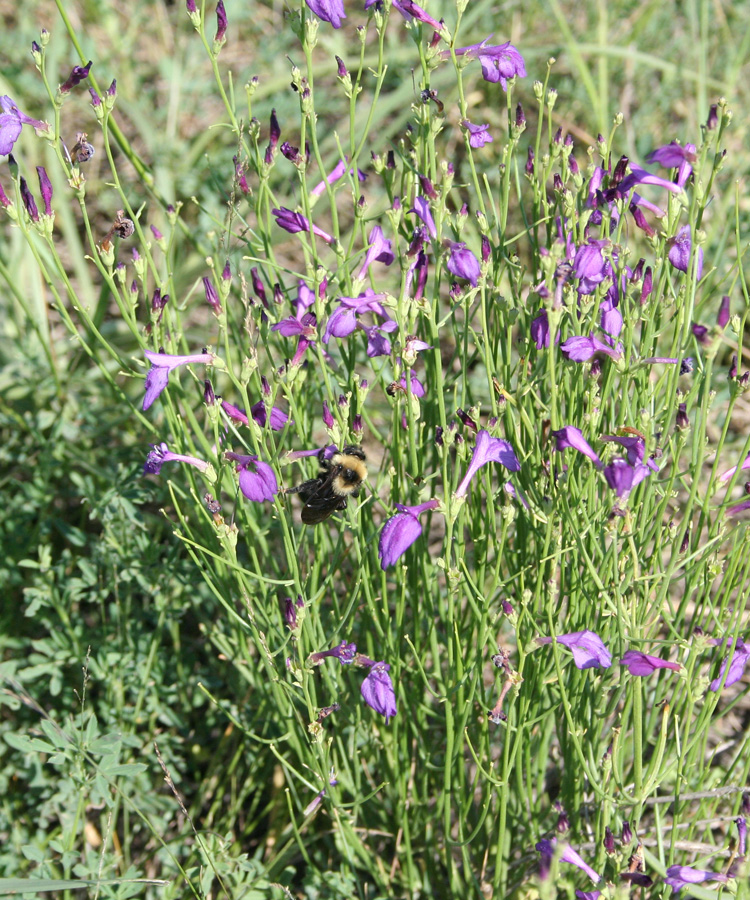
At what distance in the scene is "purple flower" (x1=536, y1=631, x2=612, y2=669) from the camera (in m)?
1.52

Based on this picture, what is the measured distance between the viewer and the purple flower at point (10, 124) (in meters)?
1.67

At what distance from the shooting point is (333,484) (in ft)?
5.41

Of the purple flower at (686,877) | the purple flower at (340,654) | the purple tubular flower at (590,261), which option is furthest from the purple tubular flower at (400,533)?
the purple flower at (686,877)

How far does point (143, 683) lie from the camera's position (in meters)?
2.29

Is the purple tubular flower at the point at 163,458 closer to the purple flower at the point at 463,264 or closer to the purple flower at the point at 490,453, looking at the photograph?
the purple flower at the point at 490,453

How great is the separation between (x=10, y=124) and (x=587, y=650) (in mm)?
1493

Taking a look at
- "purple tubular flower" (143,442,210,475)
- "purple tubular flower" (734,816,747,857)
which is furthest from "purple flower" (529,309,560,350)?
"purple tubular flower" (734,816,747,857)

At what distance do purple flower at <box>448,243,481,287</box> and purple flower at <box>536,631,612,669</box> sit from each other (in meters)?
0.67

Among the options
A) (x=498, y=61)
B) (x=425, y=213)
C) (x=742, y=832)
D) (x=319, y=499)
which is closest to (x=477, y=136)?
(x=498, y=61)

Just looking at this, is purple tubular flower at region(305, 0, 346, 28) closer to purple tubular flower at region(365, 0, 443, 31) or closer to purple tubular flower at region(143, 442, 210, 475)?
purple tubular flower at region(365, 0, 443, 31)

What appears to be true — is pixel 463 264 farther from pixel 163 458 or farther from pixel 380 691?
pixel 380 691

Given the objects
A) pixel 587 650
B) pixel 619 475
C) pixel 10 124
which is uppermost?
pixel 10 124

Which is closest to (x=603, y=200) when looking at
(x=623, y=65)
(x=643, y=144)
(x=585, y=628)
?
(x=585, y=628)

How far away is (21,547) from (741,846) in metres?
2.08
